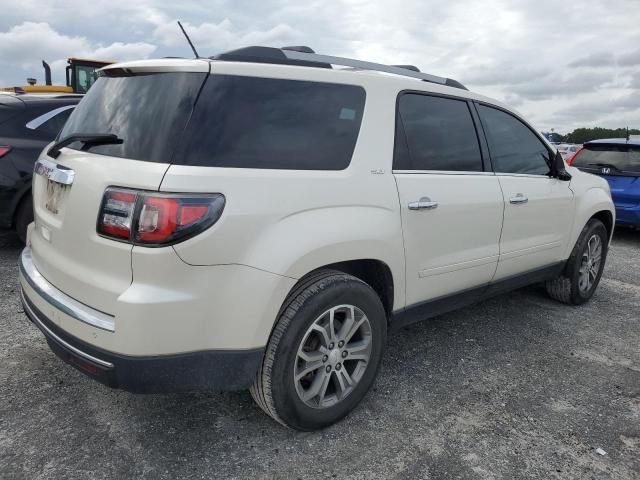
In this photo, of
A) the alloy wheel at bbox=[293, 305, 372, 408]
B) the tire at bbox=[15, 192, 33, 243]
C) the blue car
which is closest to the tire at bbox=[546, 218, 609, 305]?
the alloy wheel at bbox=[293, 305, 372, 408]

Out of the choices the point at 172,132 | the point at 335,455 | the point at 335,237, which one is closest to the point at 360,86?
the point at 335,237

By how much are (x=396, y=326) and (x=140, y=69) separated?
72.8 inches

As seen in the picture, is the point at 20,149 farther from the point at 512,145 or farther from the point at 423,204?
the point at 512,145

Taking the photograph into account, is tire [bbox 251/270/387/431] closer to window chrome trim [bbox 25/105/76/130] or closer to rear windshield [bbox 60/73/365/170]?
rear windshield [bbox 60/73/365/170]

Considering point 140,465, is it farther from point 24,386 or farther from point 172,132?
point 172,132

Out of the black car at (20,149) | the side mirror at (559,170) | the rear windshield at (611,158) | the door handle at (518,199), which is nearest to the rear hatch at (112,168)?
the door handle at (518,199)

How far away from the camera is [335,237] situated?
236cm

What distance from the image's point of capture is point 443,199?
2.92 metres

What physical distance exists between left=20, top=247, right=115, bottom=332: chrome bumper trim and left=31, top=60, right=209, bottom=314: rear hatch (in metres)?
0.03

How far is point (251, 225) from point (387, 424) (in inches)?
52.0

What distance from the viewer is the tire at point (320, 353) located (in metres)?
2.28

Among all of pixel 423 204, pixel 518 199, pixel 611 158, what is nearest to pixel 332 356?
pixel 423 204

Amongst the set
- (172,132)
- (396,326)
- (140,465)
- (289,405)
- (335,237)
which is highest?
(172,132)

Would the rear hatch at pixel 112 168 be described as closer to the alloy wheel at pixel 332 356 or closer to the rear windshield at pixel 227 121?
the rear windshield at pixel 227 121
